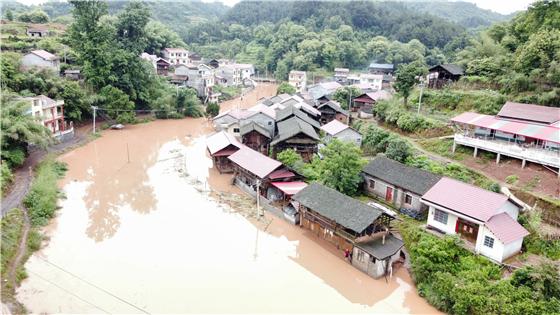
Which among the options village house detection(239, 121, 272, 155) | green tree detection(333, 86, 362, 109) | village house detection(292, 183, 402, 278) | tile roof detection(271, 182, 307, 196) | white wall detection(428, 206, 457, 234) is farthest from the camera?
green tree detection(333, 86, 362, 109)

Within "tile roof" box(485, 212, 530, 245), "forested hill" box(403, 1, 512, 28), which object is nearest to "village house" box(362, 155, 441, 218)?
"tile roof" box(485, 212, 530, 245)

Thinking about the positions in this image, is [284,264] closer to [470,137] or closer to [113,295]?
[113,295]

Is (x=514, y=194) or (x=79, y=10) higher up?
(x=79, y=10)

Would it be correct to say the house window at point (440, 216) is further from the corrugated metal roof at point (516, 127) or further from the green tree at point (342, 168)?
the corrugated metal roof at point (516, 127)

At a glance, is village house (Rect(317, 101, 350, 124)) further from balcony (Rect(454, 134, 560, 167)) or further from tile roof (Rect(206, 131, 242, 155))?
balcony (Rect(454, 134, 560, 167))

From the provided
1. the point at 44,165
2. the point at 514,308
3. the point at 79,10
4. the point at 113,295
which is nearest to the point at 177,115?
the point at 79,10

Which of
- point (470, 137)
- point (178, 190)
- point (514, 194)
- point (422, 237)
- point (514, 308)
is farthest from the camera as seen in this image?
point (178, 190)
